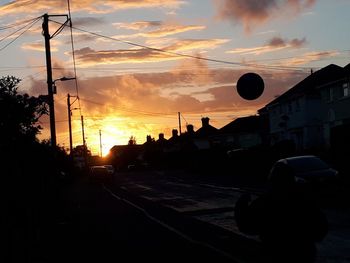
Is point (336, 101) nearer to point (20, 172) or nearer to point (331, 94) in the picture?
point (331, 94)

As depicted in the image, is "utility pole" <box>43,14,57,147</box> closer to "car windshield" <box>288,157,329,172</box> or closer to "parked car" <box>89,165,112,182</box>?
"car windshield" <box>288,157,329,172</box>

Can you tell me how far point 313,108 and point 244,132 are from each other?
1775 inches

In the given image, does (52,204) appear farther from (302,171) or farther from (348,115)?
(348,115)

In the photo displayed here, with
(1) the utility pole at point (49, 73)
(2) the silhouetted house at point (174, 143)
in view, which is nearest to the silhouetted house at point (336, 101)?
(1) the utility pole at point (49, 73)

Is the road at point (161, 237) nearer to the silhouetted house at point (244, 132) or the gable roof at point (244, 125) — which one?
the silhouetted house at point (244, 132)

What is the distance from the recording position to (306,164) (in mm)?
25641

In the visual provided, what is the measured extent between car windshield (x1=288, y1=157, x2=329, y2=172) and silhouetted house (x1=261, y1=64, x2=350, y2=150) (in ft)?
81.3

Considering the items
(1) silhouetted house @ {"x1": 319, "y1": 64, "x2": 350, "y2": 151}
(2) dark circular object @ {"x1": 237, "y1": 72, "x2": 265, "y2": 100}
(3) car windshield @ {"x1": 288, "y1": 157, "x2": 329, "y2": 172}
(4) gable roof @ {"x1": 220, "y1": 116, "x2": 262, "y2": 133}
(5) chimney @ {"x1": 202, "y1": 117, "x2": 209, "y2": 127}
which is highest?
(5) chimney @ {"x1": 202, "y1": 117, "x2": 209, "y2": 127}

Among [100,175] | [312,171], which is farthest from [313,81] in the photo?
[312,171]

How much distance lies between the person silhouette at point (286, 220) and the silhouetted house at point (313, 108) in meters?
44.4

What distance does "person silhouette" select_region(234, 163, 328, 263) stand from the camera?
6.30m

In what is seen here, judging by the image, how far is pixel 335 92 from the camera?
52.5 meters

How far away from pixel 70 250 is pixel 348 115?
38438mm

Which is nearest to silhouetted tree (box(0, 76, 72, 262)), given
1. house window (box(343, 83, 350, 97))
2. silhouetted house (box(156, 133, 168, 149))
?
house window (box(343, 83, 350, 97))
